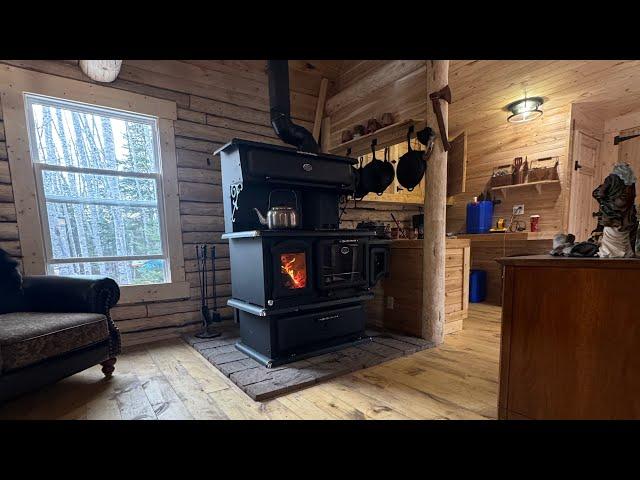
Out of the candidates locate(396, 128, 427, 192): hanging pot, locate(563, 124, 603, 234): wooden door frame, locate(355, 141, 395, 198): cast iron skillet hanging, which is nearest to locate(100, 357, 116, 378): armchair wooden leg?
locate(355, 141, 395, 198): cast iron skillet hanging

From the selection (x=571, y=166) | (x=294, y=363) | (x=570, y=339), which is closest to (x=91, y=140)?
(x=294, y=363)

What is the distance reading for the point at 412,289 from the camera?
2.63 metres

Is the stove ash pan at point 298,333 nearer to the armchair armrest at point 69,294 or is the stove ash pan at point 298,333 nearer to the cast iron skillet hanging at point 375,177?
the armchair armrest at point 69,294

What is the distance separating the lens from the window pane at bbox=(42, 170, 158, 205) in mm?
2338

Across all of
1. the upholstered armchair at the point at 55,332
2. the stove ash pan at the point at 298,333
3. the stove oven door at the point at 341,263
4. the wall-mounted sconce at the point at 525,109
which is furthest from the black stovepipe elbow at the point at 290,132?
the wall-mounted sconce at the point at 525,109

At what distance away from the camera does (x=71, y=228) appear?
7.87 ft

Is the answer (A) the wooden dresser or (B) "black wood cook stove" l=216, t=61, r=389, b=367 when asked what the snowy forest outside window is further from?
(A) the wooden dresser

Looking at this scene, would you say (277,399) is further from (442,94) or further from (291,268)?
(442,94)

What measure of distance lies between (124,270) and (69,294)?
2.56 feet

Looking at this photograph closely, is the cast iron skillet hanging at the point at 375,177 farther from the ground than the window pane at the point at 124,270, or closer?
farther from the ground

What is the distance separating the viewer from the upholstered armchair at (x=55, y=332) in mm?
1451

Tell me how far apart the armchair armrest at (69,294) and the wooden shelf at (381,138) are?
2.55m
